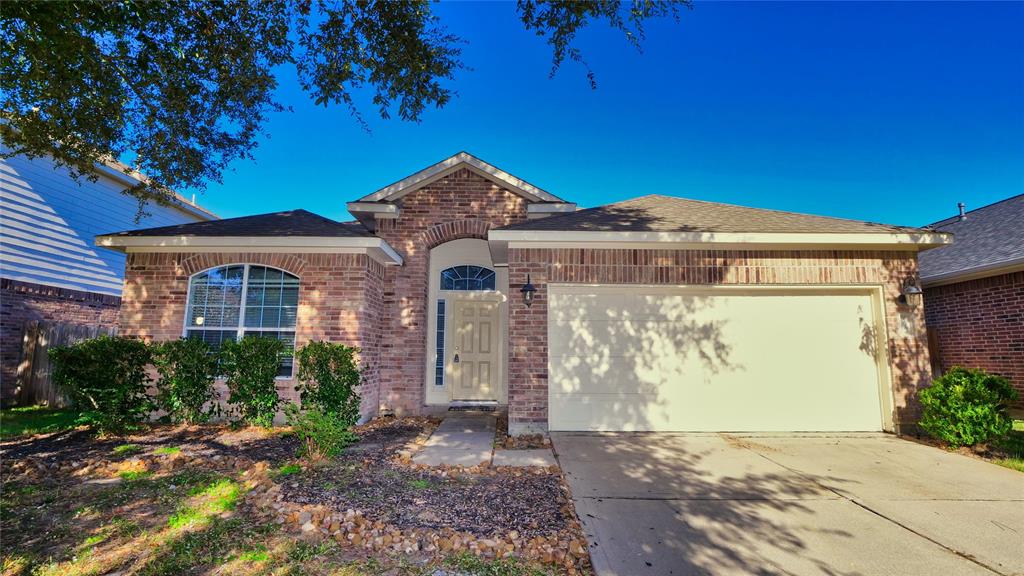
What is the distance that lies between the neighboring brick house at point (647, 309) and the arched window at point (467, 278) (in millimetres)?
2068

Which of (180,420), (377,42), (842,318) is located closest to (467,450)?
(180,420)

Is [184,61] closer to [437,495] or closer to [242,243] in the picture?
[242,243]

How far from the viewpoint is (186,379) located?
6.66 m

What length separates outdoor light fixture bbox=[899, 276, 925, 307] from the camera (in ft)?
21.3

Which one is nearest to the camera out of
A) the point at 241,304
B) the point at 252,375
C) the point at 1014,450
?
the point at 1014,450

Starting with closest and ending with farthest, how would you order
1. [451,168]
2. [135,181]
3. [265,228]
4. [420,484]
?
[420,484], [265,228], [451,168], [135,181]

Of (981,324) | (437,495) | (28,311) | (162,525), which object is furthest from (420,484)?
(981,324)

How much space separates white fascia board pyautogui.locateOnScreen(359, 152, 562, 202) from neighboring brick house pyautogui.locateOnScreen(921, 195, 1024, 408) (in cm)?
812

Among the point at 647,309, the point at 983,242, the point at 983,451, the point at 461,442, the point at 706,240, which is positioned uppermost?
the point at 983,242

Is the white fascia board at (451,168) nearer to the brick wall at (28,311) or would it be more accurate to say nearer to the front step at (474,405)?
the front step at (474,405)

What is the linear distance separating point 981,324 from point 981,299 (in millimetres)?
483

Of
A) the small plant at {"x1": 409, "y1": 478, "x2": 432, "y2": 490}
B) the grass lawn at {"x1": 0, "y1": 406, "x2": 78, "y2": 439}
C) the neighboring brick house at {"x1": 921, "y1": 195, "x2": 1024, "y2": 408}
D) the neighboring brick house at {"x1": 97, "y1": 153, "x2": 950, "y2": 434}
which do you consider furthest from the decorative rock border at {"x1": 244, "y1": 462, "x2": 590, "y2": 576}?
the neighboring brick house at {"x1": 921, "y1": 195, "x2": 1024, "y2": 408}

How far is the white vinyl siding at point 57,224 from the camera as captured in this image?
9242 millimetres

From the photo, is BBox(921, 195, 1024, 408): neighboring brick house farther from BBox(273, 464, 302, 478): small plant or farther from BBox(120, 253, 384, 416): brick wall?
BBox(273, 464, 302, 478): small plant
